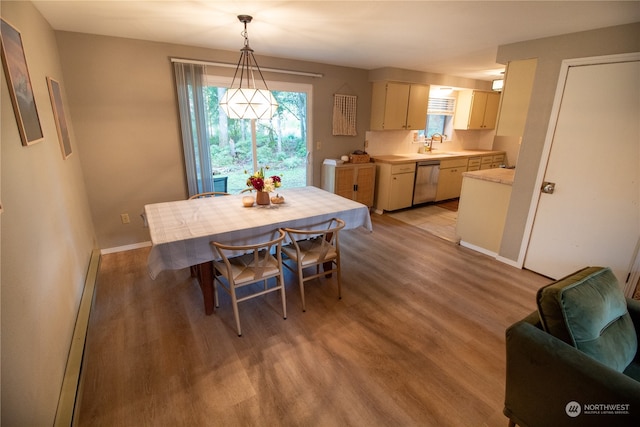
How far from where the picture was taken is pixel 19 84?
1549mm

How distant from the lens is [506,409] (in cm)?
142

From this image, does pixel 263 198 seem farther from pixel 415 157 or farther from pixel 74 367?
pixel 415 157

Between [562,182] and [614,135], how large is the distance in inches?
20.1

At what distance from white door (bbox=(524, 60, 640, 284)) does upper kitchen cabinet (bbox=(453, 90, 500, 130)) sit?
3.43 m

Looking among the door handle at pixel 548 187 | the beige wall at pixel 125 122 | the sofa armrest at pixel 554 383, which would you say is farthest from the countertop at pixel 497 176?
the beige wall at pixel 125 122

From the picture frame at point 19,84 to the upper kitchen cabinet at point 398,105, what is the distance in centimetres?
419

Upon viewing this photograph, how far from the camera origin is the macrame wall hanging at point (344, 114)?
181 inches

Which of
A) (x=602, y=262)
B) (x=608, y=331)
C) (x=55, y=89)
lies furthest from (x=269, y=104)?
(x=602, y=262)

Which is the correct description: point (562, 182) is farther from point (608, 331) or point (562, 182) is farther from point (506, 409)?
point (506, 409)

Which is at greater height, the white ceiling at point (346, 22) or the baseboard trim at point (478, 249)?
the white ceiling at point (346, 22)

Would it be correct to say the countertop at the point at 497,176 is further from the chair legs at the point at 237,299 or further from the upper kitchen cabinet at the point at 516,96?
the chair legs at the point at 237,299

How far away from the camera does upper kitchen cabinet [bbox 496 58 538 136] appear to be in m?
2.88

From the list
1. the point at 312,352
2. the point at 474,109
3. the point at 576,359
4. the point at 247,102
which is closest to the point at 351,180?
the point at 247,102

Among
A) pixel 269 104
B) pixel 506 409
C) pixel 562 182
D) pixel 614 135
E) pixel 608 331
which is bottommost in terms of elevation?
pixel 506 409
